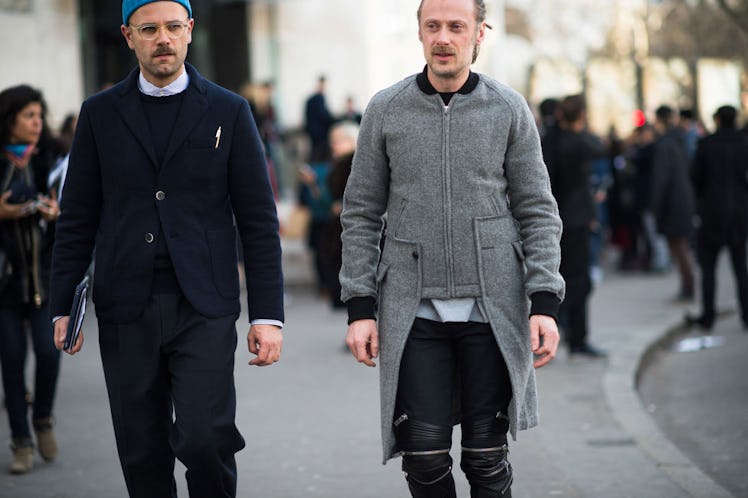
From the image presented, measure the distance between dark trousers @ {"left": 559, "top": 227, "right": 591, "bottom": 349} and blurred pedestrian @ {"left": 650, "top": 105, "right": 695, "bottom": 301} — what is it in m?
4.67

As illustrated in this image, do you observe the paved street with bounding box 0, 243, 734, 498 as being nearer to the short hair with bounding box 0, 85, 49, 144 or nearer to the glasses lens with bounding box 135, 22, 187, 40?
the short hair with bounding box 0, 85, 49, 144

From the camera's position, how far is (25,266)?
6.91 metres

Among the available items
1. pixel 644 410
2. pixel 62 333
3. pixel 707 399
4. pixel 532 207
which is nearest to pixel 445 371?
pixel 532 207

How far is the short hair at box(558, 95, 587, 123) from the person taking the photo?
1008 cm

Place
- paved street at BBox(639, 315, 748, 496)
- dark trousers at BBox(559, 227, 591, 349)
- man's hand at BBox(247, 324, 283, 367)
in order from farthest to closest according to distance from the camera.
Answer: dark trousers at BBox(559, 227, 591, 349) → paved street at BBox(639, 315, 748, 496) → man's hand at BBox(247, 324, 283, 367)

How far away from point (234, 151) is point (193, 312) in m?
0.57

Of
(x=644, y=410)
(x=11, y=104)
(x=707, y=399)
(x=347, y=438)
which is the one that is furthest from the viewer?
(x=707, y=399)

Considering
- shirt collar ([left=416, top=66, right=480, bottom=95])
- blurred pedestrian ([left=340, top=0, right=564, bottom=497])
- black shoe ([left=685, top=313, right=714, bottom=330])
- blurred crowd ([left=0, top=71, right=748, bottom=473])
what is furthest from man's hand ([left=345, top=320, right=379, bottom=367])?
black shoe ([left=685, top=313, right=714, bottom=330])

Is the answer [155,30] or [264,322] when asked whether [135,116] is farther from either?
[264,322]

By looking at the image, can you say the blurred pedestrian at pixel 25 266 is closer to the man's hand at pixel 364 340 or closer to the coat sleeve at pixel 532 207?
the man's hand at pixel 364 340

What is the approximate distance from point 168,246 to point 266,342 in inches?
18.6

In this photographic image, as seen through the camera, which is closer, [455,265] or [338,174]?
[455,265]

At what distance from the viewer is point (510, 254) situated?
4.29 m

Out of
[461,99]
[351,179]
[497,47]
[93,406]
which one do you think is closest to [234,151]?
[351,179]
